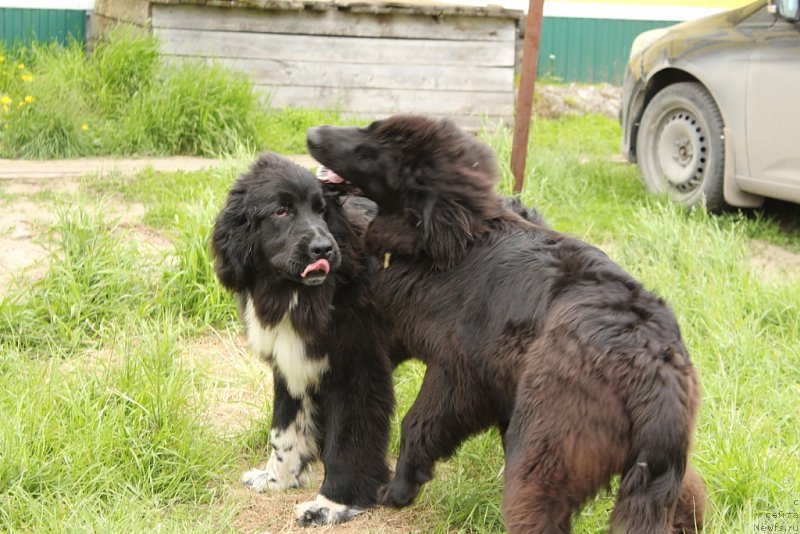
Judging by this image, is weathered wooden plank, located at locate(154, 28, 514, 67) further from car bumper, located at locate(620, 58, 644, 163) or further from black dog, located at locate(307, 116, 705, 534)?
black dog, located at locate(307, 116, 705, 534)

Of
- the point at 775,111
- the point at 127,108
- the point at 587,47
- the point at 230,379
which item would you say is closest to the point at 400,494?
the point at 230,379

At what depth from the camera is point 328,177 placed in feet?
14.0

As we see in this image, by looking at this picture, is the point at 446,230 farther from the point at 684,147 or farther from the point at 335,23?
the point at 335,23

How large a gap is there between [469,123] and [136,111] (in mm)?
3796

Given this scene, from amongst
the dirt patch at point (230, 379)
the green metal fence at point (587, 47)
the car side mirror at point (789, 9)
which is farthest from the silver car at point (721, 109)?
the green metal fence at point (587, 47)

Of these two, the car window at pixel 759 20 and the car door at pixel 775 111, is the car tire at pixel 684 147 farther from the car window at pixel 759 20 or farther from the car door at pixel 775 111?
the car window at pixel 759 20

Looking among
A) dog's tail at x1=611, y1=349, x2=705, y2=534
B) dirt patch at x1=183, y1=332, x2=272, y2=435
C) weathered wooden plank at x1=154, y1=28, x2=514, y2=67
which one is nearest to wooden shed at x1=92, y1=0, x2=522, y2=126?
weathered wooden plank at x1=154, y1=28, x2=514, y2=67

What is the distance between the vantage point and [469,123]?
10.9m

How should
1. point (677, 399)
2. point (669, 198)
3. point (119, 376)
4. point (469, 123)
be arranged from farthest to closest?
point (469, 123) < point (669, 198) < point (119, 376) < point (677, 399)

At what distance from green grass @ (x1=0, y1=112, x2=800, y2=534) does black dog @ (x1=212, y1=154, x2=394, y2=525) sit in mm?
342

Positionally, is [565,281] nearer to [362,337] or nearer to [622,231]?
[362,337]

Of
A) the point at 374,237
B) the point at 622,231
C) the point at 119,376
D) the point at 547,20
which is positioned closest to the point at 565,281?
the point at 374,237

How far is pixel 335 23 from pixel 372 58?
21.9 inches

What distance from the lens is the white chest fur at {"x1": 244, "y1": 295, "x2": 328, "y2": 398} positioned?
420 centimetres
